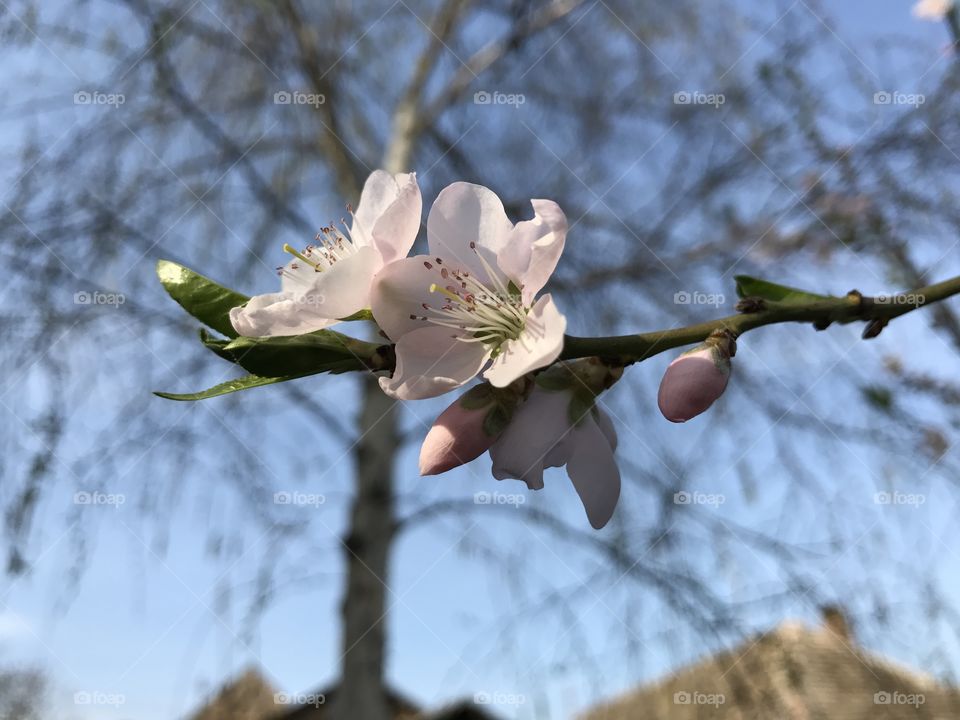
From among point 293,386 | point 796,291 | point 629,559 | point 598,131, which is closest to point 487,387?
point 796,291

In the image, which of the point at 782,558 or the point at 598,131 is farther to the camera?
the point at 598,131

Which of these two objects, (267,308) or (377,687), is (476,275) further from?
(377,687)

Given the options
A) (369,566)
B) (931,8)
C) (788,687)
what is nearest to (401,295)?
(931,8)

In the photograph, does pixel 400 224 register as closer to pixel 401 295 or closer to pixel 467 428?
Answer: pixel 401 295

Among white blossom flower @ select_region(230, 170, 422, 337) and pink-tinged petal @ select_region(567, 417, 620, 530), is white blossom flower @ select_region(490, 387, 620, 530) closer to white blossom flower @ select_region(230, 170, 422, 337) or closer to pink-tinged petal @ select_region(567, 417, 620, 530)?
pink-tinged petal @ select_region(567, 417, 620, 530)

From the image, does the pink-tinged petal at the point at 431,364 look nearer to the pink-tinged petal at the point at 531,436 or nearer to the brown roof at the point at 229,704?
the pink-tinged petal at the point at 531,436

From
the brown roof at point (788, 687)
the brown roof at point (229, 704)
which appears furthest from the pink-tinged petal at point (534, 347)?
the brown roof at point (229, 704)
